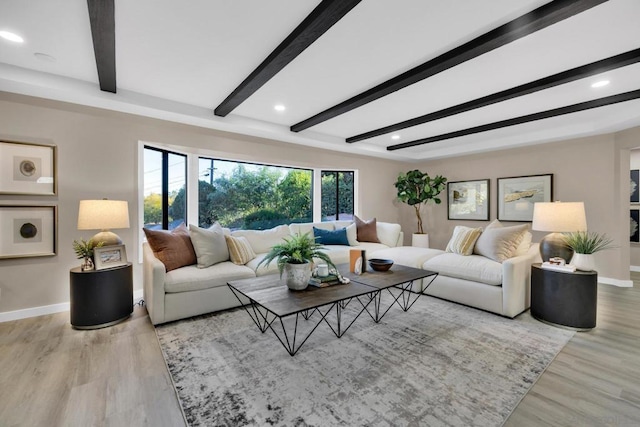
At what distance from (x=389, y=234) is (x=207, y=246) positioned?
3125 mm

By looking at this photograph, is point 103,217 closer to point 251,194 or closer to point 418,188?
point 251,194

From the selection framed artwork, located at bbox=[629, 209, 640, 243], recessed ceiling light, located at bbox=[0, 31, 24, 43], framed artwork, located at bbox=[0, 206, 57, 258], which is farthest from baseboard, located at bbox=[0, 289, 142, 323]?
framed artwork, located at bbox=[629, 209, 640, 243]

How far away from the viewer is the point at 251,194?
484 centimetres

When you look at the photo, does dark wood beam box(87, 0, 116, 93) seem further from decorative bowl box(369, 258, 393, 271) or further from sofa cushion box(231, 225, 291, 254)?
decorative bowl box(369, 258, 393, 271)

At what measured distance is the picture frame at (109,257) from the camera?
2711mm

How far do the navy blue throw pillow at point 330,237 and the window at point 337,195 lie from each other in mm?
999

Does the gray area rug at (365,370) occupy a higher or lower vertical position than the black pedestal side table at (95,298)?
lower

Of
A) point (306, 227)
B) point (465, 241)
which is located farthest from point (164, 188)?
point (465, 241)

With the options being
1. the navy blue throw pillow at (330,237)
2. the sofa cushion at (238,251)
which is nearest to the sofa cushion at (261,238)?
A: the sofa cushion at (238,251)

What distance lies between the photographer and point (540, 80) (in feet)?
9.00

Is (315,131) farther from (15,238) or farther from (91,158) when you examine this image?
(15,238)

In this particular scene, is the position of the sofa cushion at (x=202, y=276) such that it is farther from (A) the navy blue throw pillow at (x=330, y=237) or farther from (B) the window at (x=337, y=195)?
(B) the window at (x=337, y=195)

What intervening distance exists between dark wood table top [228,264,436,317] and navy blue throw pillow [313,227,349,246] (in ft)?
5.65

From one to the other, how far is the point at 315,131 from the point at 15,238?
393cm
